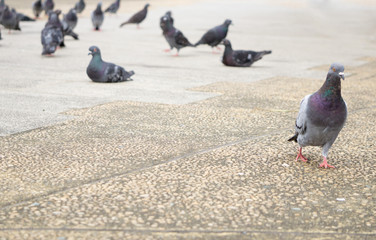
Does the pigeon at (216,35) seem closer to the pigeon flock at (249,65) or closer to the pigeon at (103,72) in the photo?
the pigeon flock at (249,65)

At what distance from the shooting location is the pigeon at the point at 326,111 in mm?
4758

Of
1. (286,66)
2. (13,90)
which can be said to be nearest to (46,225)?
(13,90)

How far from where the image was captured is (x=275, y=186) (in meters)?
4.52

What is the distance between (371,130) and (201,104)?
2185 millimetres

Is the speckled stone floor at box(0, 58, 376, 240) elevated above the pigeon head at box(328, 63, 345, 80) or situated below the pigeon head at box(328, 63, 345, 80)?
below

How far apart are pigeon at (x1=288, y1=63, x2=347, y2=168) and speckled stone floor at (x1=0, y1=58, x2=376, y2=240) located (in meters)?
0.31

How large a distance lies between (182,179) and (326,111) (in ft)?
4.09

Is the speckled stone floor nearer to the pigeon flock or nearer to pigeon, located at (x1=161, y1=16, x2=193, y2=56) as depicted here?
the pigeon flock

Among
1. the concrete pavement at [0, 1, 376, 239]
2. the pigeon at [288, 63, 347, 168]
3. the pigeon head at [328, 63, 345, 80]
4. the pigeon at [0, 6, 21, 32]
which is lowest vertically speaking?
the concrete pavement at [0, 1, 376, 239]

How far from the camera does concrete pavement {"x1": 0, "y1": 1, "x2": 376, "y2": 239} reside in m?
3.78

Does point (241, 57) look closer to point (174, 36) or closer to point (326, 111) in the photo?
point (174, 36)

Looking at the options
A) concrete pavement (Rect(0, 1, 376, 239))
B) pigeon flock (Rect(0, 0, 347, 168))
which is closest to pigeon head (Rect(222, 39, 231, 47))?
pigeon flock (Rect(0, 0, 347, 168))

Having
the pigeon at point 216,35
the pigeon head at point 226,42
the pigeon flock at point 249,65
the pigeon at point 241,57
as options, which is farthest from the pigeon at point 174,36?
the pigeon at point 241,57

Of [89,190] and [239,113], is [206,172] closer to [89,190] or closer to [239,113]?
[89,190]
